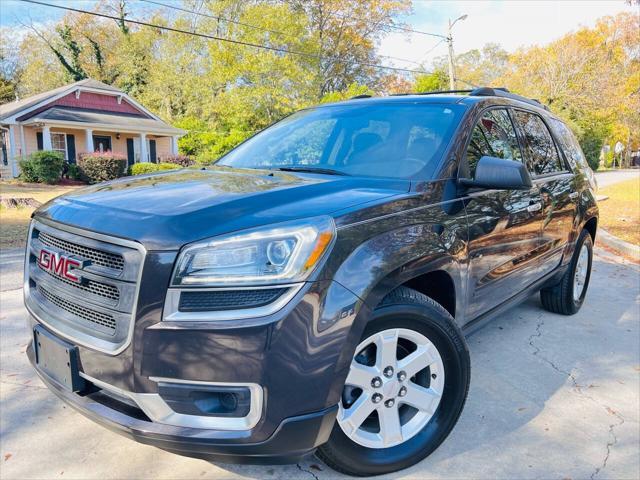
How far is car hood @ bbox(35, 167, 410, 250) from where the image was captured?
1924 mm

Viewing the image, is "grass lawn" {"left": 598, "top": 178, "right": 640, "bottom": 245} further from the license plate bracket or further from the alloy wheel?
the license plate bracket

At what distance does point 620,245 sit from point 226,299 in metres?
8.48

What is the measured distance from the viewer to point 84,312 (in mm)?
2107

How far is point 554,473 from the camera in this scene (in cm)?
245

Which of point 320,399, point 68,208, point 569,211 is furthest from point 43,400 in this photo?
point 569,211

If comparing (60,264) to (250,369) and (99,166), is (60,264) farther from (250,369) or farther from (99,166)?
(99,166)

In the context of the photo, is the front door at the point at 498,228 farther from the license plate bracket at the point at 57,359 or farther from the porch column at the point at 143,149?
the porch column at the point at 143,149

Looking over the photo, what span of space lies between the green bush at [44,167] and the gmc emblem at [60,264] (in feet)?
71.0

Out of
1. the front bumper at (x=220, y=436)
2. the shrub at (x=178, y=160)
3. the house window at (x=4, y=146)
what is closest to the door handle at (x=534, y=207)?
the front bumper at (x=220, y=436)

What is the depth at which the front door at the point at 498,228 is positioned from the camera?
2.90 meters

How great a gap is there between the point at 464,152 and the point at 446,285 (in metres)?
0.80

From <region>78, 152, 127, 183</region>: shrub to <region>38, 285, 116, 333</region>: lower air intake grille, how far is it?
21448 mm

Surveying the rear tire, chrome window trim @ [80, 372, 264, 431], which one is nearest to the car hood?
chrome window trim @ [80, 372, 264, 431]

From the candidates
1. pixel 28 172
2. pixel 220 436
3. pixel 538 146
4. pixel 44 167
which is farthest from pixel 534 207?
pixel 28 172
